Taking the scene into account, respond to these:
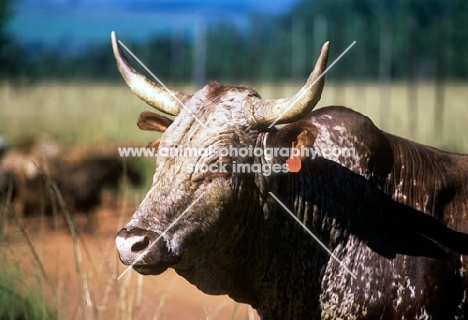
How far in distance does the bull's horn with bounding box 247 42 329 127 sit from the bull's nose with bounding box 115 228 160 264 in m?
Answer: 0.79

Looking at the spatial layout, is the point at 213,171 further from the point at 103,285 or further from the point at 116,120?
the point at 116,120

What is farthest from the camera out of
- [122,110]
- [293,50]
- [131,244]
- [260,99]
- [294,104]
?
[293,50]

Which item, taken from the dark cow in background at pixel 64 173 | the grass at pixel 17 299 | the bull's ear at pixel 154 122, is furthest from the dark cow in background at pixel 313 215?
the dark cow in background at pixel 64 173

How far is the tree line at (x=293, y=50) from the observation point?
16.2 metres

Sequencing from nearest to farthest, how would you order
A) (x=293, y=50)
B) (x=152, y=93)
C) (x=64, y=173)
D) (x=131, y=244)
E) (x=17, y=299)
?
(x=131, y=244), (x=152, y=93), (x=17, y=299), (x=64, y=173), (x=293, y=50)

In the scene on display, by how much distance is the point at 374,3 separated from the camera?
22.2 meters

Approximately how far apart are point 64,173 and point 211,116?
898 centimetres

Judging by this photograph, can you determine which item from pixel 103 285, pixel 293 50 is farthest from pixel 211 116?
pixel 293 50

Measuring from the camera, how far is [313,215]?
4.00 m

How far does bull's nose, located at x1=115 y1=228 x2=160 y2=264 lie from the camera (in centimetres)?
349

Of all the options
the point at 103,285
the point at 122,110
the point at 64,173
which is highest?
the point at 103,285

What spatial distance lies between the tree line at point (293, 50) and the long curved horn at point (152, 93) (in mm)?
10489

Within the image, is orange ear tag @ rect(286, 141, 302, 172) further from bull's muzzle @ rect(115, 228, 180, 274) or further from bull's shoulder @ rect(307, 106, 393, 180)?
bull's muzzle @ rect(115, 228, 180, 274)

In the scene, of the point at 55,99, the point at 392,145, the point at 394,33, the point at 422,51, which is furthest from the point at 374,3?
the point at 392,145
